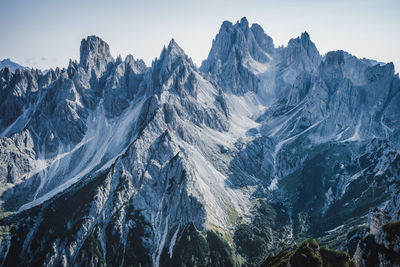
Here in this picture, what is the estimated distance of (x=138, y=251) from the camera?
182750 mm

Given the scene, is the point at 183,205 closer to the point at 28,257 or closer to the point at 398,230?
the point at 28,257

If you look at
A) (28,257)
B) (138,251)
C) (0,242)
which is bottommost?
(138,251)

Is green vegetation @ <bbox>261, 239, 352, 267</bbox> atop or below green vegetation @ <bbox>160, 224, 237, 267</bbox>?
below

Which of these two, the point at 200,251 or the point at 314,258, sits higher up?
the point at 200,251

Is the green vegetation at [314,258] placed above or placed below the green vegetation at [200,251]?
below

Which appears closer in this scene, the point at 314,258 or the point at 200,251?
the point at 314,258

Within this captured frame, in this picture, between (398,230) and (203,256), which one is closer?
(398,230)

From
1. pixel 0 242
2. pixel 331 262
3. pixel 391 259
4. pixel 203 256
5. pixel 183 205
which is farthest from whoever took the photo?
pixel 183 205

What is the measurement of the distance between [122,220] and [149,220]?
18.2 metres

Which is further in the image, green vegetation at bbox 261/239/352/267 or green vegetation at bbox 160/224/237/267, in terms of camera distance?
green vegetation at bbox 160/224/237/267

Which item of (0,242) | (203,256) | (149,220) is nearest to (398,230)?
(203,256)

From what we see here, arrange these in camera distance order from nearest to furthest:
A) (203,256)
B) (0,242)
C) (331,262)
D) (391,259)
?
1. (391,259)
2. (331,262)
3. (203,256)
4. (0,242)

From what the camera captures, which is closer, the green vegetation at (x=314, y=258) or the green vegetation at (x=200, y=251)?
the green vegetation at (x=314, y=258)

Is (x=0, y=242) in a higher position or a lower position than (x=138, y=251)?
higher
